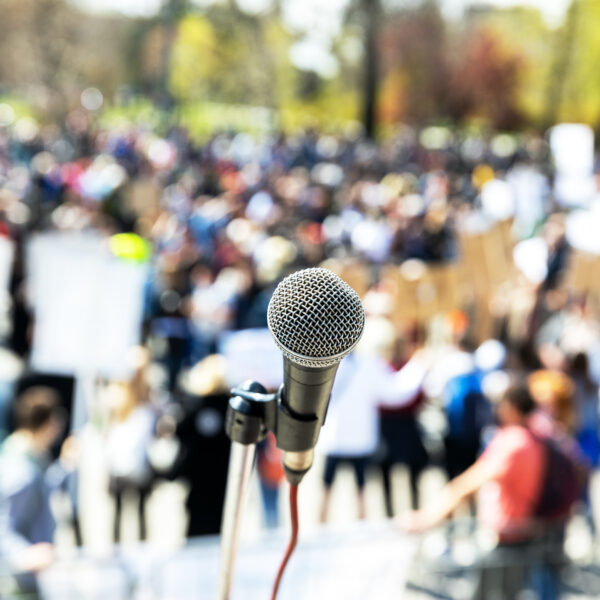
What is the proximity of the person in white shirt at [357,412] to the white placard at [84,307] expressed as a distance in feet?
4.26

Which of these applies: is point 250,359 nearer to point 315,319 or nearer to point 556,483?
Answer: point 556,483

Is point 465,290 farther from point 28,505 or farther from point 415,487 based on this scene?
point 28,505

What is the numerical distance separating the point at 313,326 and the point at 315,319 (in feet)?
0.04

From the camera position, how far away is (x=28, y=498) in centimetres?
319

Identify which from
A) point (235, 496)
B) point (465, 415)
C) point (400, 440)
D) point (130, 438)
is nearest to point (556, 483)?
point (465, 415)

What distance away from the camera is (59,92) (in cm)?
3444

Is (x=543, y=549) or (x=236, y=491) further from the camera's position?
(x=543, y=549)

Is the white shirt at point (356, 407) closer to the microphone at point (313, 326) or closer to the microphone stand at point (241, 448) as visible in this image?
the microphone stand at point (241, 448)

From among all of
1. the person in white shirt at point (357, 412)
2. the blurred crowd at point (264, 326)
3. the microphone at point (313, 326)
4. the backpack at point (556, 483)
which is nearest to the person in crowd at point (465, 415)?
the blurred crowd at point (264, 326)

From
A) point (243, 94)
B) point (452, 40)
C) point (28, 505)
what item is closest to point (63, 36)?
point (243, 94)

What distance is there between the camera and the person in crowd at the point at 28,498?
3.03 meters

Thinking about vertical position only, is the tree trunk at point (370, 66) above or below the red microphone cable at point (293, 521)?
above

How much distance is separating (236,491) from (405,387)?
11.5 ft

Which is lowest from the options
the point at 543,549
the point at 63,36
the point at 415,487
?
the point at 415,487
